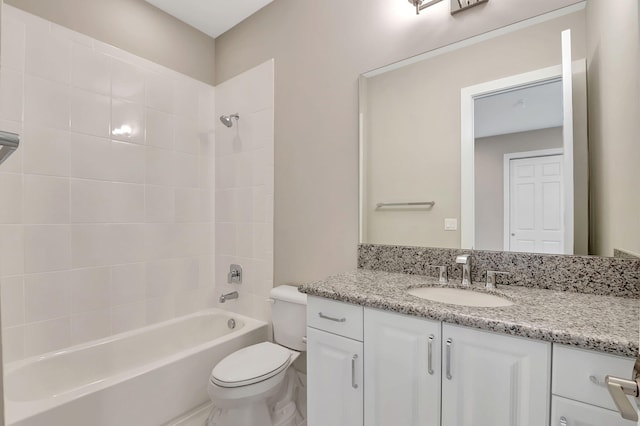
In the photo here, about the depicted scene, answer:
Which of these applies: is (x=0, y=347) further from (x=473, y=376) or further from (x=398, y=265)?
(x=398, y=265)

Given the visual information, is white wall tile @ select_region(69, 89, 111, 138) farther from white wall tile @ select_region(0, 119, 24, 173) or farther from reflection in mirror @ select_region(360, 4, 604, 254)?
reflection in mirror @ select_region(360, 4, 604, 254)

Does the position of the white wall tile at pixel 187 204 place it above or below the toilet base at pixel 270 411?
above

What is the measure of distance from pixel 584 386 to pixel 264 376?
48.1 inches

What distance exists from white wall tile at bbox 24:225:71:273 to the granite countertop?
1447mm

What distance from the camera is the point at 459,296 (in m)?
1.25

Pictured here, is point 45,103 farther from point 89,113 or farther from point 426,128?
point 426,128

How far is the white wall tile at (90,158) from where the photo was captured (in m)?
1.73

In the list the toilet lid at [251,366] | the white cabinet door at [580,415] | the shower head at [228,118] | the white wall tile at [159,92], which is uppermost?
the white wall tile at [159,92]

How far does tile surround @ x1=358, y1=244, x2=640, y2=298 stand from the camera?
3.41ft

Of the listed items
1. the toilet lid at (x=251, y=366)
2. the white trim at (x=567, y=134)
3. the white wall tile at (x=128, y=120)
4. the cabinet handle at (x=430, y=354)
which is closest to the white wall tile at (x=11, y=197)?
the white wall tile at (x=128, y=120)

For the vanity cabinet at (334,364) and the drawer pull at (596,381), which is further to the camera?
the vanity cabinet at (334,364)

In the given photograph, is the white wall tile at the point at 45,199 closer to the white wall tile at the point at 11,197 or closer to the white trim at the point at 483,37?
the white wall tile at the point at 11,197

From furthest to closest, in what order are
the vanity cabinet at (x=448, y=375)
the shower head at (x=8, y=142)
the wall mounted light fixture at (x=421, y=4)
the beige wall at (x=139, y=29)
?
the beige wall at (x=139, y=29) < the wall mounted light fixture at (x=421, y=4) < the vanity cabinet at (x=448, y=375) < the shower head at (x=8, y=142)

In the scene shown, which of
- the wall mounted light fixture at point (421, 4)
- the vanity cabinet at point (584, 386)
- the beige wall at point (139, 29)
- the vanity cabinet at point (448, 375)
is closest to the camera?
the vanity cabinet at point (584, 386)
